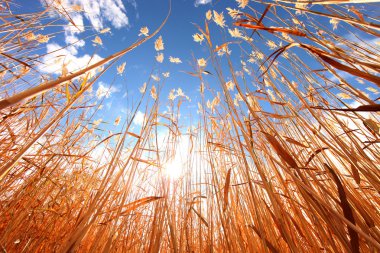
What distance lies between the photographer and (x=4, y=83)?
5.28ft

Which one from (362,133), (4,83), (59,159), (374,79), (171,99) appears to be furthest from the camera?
(171,99)

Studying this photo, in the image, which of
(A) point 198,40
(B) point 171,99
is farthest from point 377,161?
(B) point 171,99

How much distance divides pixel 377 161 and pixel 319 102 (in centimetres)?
35

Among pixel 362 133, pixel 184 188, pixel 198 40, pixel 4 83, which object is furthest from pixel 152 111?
pixel 4 83

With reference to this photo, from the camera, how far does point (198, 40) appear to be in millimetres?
1407

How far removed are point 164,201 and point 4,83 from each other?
1540mm

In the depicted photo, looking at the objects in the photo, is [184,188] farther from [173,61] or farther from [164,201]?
[173,61]

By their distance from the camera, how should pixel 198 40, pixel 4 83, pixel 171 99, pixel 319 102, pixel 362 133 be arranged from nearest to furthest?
pixel 362 133 → pixel 319 102 → pixel 198 40 → pixel 4 83 → pixel 171 99

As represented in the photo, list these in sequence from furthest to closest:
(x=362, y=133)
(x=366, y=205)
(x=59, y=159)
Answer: (x=59, y=159), (x=362, y=133), (x=366, y=205)

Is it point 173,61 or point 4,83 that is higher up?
point 173,61

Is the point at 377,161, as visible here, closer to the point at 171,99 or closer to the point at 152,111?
the point at 152,111

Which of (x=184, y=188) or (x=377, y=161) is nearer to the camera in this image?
(x=377, y=161)

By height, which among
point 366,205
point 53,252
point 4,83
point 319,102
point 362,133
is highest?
point 4,83

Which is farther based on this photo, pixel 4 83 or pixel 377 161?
pixel 4 83
